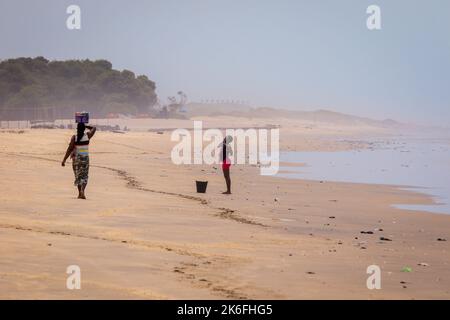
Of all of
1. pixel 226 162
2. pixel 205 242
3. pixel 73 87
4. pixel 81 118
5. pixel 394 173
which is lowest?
pixel 394 173

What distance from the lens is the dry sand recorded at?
912 cm

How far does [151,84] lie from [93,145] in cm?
10056

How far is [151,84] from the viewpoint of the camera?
14300cm

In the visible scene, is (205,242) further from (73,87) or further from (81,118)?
(73,87)

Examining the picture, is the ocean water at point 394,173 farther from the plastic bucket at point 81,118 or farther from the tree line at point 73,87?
the tree line at point 73,87

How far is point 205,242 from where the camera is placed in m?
12.6

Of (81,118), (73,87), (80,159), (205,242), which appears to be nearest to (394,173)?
(80,159)

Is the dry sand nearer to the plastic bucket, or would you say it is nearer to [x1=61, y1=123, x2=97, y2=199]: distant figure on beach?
[x1=61, y1=123, x2=97, y2=199]: distant figure on beach

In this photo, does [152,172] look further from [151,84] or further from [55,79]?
[151,84]

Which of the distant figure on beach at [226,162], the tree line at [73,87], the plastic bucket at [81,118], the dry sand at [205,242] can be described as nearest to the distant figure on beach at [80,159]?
the plastic bucket at [81,118]

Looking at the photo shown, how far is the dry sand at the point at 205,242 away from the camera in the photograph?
9.12m

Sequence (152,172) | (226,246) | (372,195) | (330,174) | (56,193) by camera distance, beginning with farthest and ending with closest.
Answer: (330,174)
(152,172)
(372,195)
(56,193)
(226,246)

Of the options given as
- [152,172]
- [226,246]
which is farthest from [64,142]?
[226,246]
